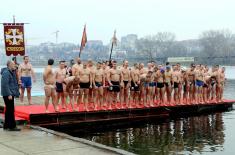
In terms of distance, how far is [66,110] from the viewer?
15.3m

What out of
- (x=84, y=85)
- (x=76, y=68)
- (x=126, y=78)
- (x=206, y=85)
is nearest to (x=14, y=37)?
(x=76, y=68)

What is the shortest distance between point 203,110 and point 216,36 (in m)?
101

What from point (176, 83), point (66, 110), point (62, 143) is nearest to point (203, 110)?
point (176, 83)

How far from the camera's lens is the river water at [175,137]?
1301cm

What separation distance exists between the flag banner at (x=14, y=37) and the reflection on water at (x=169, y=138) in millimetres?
5004

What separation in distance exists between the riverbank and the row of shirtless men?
2.49m

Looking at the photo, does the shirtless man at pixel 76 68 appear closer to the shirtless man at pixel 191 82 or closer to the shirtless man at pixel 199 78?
the shirtless man at pixel 191 82

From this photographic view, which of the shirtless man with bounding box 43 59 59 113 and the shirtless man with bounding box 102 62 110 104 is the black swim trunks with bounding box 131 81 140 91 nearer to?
the shirtless man with bounding box 102 62 110 104

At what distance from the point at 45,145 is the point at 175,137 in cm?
646

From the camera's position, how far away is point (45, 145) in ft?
32.5

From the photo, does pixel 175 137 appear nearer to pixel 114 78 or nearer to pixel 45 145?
pixel 114 78

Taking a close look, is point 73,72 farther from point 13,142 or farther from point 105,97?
point 13,142

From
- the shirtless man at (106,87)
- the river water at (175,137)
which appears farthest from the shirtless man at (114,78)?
the river water at (175,137)

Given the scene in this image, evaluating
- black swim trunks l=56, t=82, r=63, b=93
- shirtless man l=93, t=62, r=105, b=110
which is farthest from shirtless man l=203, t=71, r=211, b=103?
black swim trunks l=56, t=82, r=63, b=93
